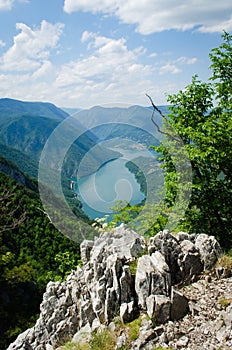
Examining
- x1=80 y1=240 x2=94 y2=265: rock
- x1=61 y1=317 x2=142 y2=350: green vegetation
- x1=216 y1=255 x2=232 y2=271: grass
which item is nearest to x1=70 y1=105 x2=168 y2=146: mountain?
x1=80 y1=240 x2=94 y2=265: rock

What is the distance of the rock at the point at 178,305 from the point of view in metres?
6.78

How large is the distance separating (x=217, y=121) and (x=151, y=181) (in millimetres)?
4272

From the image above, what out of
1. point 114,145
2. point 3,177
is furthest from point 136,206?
point 3,177

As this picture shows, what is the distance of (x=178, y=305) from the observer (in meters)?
6.87

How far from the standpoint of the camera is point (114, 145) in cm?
1395

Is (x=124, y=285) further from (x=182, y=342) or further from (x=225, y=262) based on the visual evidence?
(x=225, y=262)

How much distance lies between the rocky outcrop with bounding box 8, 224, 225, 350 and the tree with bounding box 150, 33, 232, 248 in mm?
5258

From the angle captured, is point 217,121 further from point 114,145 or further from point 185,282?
point 185,282

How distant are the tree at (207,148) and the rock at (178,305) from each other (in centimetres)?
700

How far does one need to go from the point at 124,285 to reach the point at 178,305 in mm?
1449

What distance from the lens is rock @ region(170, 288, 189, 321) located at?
267 inches

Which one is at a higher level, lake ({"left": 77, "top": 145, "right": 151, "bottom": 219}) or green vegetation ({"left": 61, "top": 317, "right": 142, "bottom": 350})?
lake ({"left": 77, "top": 145, "right": 151, "bottom": 219})

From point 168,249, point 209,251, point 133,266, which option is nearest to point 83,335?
point 133,266

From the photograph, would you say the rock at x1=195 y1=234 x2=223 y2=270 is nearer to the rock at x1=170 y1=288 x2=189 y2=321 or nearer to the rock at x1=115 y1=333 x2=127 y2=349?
the rock at x1=170 y1=288 x2=189 y2=321
